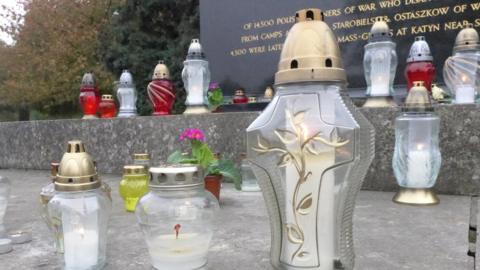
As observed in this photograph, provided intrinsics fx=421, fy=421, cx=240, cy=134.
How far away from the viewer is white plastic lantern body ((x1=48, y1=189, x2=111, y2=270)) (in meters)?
1.24

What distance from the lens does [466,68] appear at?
8.41ft

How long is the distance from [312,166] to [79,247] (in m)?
0.73

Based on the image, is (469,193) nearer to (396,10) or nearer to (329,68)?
(329,68)

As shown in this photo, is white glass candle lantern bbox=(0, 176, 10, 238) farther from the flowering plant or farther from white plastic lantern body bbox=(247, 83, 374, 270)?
white plastic lantern body bbox=(247, 83, 374, 270)

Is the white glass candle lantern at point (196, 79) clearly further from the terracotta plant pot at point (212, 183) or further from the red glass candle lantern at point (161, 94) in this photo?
the terracotta plant pot at point (212, 183)

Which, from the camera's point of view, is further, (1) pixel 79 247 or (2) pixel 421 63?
(2) pixel 421 63

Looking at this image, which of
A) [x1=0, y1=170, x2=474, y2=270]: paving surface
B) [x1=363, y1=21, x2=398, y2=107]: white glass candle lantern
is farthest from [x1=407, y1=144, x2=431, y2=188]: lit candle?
[x1=363, y1=21, x2=398, y2=107]: white glass candle lantern

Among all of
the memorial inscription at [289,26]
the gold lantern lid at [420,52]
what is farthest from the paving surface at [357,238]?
the memorial inscription at [289,26]

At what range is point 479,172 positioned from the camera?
7.55 feet

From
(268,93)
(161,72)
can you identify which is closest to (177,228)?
(161,72)

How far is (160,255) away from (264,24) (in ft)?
12.5

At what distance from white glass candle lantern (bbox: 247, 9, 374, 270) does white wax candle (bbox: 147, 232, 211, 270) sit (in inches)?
10.0

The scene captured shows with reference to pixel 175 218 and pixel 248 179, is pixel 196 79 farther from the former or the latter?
pixel 175 218

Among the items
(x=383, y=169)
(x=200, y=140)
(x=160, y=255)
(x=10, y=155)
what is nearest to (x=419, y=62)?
(x=383, y=169)
